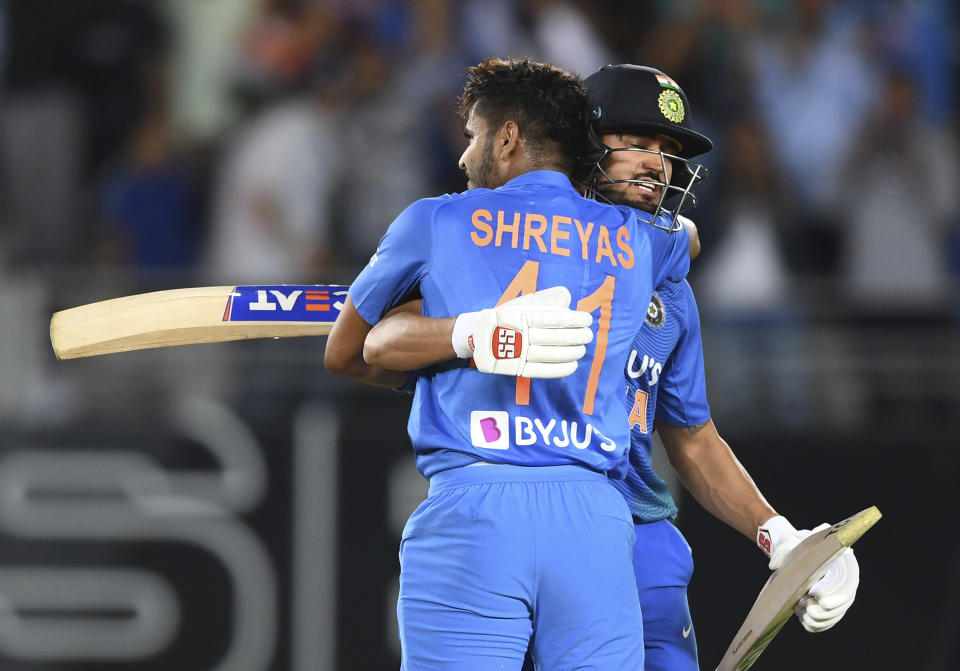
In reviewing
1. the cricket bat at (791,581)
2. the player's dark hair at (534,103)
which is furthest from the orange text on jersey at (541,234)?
the cricket bat at (791,581)

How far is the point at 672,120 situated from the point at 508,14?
14.5 ft

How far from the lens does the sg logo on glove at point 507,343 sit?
273 cm

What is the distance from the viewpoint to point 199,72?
26.0 ft

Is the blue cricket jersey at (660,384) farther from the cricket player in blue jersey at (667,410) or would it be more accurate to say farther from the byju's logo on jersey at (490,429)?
the byju's logo on jersey at (490,429)

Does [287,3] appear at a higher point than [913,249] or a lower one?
higher

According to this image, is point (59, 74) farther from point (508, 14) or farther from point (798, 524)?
point (798, 524)

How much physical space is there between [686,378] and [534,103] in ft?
2.92

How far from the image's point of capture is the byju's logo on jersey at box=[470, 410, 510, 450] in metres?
2.85

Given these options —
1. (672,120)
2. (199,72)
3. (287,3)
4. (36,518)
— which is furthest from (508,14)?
(672,120)

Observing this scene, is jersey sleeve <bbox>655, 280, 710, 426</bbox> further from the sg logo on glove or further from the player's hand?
the sg logo on glove

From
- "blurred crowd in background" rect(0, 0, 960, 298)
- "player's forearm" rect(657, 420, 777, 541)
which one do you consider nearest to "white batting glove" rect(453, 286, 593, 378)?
"player's forearm" rect(657, 420, 777, 541)

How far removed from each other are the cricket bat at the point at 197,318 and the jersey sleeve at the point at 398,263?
0.53 metres

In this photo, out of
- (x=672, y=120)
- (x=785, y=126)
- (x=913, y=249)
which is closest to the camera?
→ (x=672, y=120)

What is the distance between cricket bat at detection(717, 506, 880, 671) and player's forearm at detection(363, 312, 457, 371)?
97cm
